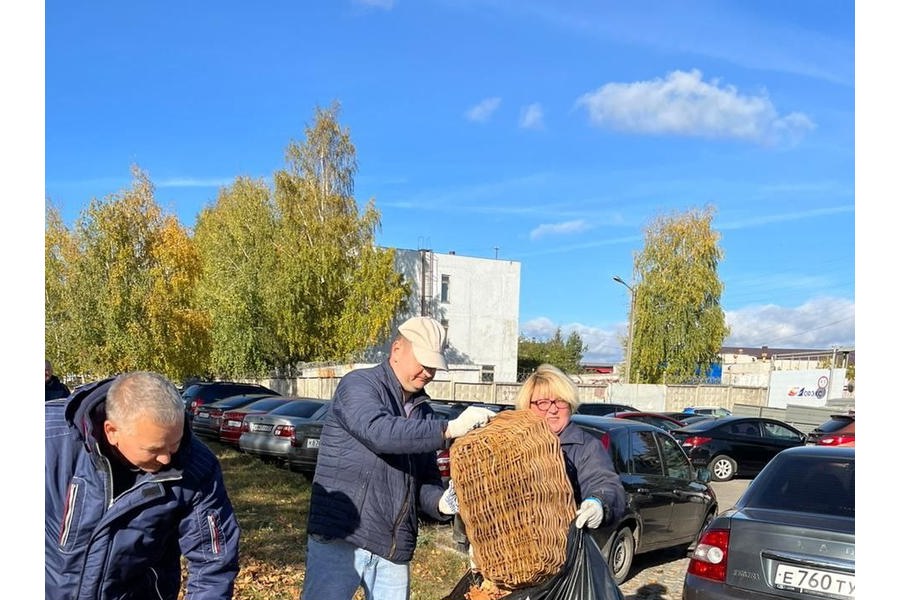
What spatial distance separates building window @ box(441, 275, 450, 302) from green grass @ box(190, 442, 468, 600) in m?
41.9

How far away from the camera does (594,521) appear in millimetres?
3721

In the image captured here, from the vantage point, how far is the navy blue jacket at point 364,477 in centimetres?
357

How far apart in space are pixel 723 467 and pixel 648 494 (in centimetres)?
1050

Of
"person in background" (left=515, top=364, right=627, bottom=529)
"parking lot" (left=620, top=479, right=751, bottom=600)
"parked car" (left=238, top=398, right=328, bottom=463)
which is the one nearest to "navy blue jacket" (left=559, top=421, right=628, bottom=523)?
"person in background" (left=515, top=364, right=627, bottom=529)

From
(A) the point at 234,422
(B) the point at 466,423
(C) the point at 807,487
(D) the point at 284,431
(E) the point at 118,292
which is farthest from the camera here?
(E) the point at 118,292

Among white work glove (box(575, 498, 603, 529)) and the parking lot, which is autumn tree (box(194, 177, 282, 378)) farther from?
white work glove (box(575, 498, 603, 529))

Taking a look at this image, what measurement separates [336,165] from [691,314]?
71.0 ft

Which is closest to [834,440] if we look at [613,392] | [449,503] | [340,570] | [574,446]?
[574,446]

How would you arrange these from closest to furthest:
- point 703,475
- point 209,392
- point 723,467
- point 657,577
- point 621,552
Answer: point 621,552, point 657,577, point 703,475, point 723,467, point 209,392

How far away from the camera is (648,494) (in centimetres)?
802

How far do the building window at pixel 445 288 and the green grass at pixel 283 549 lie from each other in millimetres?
41919

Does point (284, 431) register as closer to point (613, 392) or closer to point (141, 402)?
point (141, 402)

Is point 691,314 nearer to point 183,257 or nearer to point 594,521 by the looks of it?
point 183,257

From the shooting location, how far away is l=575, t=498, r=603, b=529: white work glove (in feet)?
12.1
